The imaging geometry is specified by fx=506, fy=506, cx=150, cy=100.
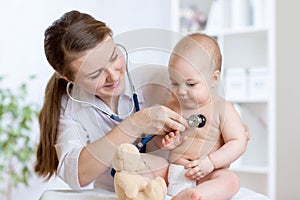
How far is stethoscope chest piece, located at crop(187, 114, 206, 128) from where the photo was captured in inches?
42.4

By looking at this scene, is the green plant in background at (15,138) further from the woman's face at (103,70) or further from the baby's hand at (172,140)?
the baby's hand at (172,140)

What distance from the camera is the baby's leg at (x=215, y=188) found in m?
1.04

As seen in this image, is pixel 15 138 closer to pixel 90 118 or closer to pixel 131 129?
pixel 90 118

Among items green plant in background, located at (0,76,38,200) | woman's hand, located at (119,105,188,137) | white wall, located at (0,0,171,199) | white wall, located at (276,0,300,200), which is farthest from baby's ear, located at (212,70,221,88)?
white wall, located at (0,0,171,199)

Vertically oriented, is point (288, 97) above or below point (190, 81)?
below

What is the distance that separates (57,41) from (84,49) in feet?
0.32

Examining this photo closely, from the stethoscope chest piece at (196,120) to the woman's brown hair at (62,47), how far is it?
10.9 inches

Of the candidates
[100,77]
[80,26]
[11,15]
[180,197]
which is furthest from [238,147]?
[11,15]

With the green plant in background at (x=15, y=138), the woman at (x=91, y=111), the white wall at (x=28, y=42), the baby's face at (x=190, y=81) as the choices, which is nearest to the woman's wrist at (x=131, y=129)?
the woman at (x=91, y=111)

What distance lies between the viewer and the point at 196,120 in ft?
3.53

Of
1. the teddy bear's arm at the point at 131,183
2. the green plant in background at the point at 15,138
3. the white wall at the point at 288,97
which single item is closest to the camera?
the teddy bear's arm at the point at 131,183

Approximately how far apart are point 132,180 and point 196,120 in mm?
192

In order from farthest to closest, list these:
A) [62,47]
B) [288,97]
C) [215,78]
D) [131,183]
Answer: [288,97] → [62,47] → [215,78] → [131,183]

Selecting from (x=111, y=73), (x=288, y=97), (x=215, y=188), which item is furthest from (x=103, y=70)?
(x=288, y=97)
